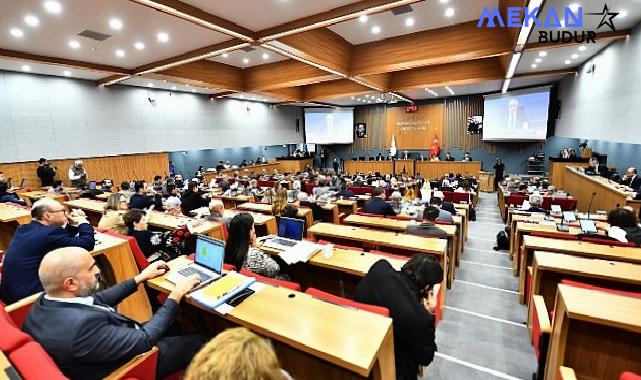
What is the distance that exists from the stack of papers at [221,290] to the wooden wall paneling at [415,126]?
1625 centimetres

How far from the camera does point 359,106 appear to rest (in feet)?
62.1

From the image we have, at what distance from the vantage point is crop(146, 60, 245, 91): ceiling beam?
8828mm

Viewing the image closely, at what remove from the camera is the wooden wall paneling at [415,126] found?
16406mm

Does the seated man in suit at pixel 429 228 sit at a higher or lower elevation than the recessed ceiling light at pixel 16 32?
lower

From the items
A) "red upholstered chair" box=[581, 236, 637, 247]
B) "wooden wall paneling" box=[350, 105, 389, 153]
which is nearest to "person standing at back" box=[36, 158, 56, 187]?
"red upholstered chair" box=[581, 236, 637, 247]

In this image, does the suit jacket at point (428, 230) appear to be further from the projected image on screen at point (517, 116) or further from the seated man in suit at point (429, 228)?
the projected image on screen at point (517, 116)

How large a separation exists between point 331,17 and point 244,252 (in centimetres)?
428

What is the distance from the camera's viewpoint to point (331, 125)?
18594 mm

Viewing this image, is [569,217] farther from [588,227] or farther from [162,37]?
[162,37]

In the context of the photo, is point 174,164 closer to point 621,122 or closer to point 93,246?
point 93,246

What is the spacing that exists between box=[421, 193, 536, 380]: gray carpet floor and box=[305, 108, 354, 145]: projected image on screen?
551 inches

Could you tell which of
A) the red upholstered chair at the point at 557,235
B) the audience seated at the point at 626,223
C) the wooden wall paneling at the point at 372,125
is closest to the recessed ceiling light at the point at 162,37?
the red upholstered chair at the point at 557,235

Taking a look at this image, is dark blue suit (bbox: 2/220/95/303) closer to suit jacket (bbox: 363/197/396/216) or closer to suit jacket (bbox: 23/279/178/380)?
suit jacket (bbox: 23/279/178/380)

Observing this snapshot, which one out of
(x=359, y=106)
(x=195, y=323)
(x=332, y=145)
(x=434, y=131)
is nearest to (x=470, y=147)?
(x=434, y=131)
